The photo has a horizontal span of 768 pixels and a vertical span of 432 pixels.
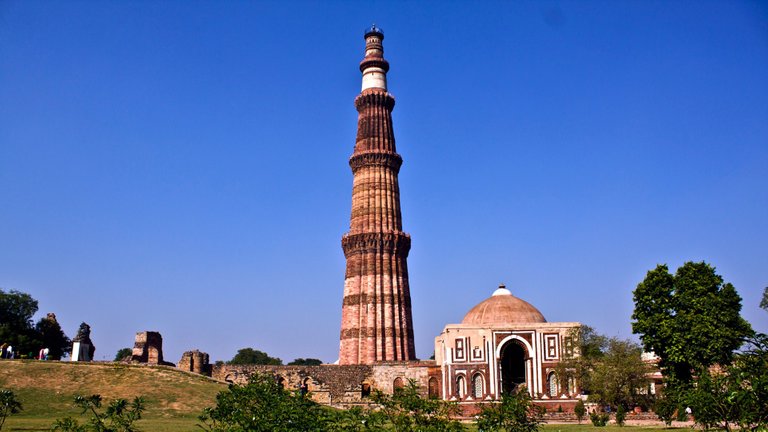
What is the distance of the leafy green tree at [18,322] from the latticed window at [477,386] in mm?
27667

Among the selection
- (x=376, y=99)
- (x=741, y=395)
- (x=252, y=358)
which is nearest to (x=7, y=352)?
(x=376, y=99)

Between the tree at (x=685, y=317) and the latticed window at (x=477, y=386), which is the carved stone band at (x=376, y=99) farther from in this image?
the tree at (x=685, y=317)

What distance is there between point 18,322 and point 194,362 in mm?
15048

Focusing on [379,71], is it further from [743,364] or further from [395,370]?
[743,364]

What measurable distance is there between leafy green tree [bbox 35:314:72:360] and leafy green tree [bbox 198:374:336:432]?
38.4 meters

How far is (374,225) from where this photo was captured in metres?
50.0

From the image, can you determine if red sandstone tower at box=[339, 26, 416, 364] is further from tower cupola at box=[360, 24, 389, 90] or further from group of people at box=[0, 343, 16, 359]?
group of people at box=[0, 343, 16, 359]

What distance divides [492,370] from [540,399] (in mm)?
3002

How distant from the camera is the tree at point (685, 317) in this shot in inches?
1231

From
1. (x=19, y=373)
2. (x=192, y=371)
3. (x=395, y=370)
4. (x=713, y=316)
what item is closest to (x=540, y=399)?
(x=395, y=370)

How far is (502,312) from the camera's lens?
44094mm

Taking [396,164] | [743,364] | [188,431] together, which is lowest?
[188,431]

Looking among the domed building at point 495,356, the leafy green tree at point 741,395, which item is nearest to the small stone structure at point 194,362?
the domed building at point 495,356

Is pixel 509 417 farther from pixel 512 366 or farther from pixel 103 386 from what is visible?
pixel 512 366
